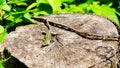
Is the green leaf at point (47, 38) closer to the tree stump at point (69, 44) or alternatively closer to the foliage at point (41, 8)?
the tree stump at point (69, 44)

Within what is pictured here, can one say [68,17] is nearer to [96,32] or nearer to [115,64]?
[96,32]

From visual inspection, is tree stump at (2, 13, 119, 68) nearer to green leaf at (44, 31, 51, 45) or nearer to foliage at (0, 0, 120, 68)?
green leaf at (44, 31, 51, 45)

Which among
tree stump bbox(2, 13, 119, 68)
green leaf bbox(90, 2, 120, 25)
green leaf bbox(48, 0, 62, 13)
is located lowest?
green leaf bbox(90, 2, 120, 25)

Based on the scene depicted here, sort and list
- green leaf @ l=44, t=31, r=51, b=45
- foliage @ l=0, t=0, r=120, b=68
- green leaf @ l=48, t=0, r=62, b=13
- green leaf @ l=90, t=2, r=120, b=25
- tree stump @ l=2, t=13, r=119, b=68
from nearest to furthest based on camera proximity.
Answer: tree stump @ l=2, t=13, r=119, b=68, green leaf @ l=44, t=31, r=51, b=45, foliage @ l=0, t=0, r=120, b=68, green leaf @ l=48, t=0, r=62, b=13, green leaf @ l=90, t=2, r=120, b=25

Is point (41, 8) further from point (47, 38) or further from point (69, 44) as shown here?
point (69, 44)

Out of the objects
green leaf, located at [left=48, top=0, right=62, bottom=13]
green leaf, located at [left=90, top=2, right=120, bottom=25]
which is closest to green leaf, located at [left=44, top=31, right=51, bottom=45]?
green leaf, located at [left=48, top=0, right=62, bottom=13]

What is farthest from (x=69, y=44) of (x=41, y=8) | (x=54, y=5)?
(x=41, y=8)

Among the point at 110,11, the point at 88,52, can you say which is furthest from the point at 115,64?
the point at 110,11
